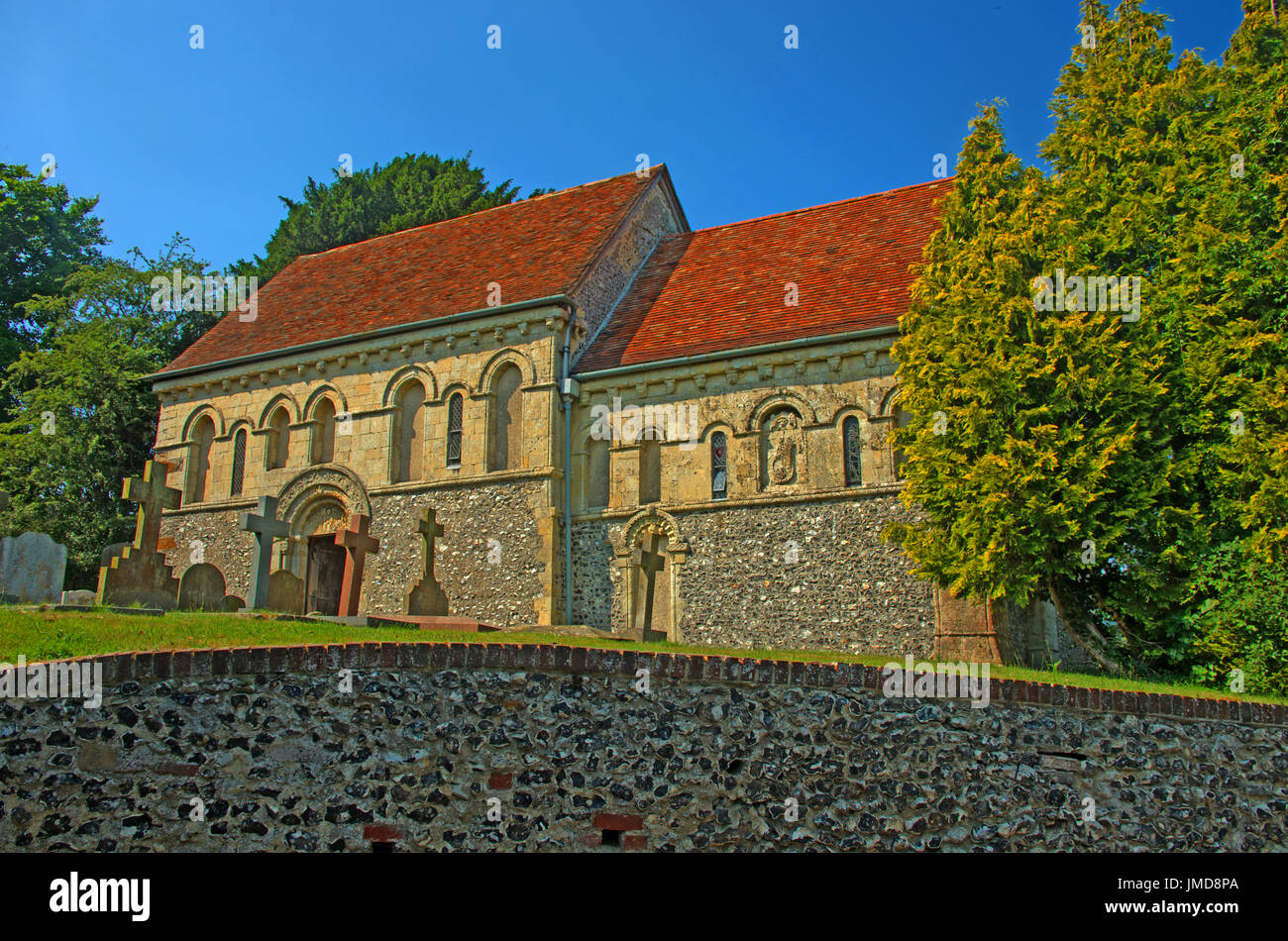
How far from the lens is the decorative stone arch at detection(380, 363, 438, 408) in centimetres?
2144

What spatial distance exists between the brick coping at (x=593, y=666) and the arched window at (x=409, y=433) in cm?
1300

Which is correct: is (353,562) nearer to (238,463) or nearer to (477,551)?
(477,551)

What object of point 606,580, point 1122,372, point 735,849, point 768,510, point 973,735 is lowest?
point 735,849

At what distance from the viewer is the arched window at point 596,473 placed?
20219mm

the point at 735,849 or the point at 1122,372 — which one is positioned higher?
the point at 1122,372

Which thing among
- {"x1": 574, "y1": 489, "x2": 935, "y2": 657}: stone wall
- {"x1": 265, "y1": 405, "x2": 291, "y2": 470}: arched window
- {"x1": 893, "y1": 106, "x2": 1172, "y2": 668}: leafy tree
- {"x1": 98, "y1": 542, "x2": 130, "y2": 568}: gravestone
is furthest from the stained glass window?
{"x1": 893, "y1": 106, "x2": 1172, "y2": 668}: leafy tree

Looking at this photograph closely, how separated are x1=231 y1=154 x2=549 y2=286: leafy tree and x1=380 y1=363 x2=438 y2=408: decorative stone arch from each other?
14558mm

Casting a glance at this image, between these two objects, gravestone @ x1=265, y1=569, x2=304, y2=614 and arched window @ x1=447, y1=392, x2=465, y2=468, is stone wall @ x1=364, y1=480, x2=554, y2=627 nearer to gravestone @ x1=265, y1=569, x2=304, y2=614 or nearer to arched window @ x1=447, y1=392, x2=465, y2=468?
arched window @ x1=447, y1=392, x2=465, y2=468

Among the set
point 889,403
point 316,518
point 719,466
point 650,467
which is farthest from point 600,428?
point 316,518

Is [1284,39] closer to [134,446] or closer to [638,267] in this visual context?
[638,267]

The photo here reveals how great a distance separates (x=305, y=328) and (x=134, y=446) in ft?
27.6

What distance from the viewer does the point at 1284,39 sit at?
1480 centimetres
